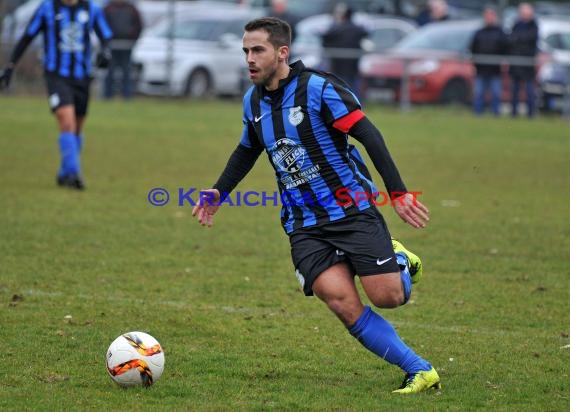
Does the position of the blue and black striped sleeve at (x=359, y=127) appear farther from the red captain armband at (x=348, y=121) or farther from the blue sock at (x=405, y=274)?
the blue sock at (x=405, y=274)

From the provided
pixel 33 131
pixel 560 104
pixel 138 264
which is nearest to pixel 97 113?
pixel 33 131

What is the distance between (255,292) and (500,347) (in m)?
1.99

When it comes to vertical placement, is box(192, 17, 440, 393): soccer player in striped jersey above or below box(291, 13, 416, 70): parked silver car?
above

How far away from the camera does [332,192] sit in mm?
5520

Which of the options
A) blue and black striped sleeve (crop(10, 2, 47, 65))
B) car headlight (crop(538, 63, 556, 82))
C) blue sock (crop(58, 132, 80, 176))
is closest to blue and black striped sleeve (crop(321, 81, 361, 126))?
blue sock (crop(58, 132, 80, 176))

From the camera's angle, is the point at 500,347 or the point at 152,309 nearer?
the point at 500,347

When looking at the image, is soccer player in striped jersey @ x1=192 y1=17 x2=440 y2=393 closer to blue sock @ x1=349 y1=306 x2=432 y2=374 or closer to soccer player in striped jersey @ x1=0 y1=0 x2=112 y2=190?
blue sock @ x1=349 y1=306 x2=432 y2=374

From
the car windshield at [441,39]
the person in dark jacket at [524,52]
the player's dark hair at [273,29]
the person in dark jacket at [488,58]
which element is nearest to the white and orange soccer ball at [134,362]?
the player's dark hair at [273,29]

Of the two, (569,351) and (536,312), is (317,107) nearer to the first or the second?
(569,351)

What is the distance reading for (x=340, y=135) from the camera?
18.2ft

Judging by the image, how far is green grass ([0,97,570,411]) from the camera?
5398 millimetres

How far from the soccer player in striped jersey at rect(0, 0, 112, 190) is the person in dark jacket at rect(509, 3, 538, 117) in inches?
484

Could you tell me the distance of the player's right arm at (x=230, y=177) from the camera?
19.1ft

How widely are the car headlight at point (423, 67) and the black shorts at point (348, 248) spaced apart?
59.9 feet
